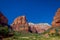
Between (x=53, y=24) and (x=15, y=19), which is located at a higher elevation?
(x=15, y=19)

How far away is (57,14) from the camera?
13800cm

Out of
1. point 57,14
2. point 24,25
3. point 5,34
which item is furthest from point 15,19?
point 5,34

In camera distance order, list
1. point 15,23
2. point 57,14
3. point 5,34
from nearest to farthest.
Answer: point 5,34
point 57,14
point 15,23

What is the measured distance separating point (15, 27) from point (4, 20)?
31093 mm

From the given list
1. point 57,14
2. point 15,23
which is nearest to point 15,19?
point 15,23

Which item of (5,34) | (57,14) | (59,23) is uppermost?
(57,14)

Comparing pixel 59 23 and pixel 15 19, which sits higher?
pixel 15 19

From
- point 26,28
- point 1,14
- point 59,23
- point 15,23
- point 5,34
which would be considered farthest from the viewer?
point 15,23

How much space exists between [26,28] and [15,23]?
63.6ft

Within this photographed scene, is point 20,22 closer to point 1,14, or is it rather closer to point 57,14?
point 1,14

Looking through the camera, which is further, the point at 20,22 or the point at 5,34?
the point at 20,22

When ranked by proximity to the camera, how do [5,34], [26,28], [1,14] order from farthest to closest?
[26,28] < [1,14] < [5,34]

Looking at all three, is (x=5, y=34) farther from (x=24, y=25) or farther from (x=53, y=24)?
(x=24, y=25)

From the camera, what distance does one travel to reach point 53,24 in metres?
133
